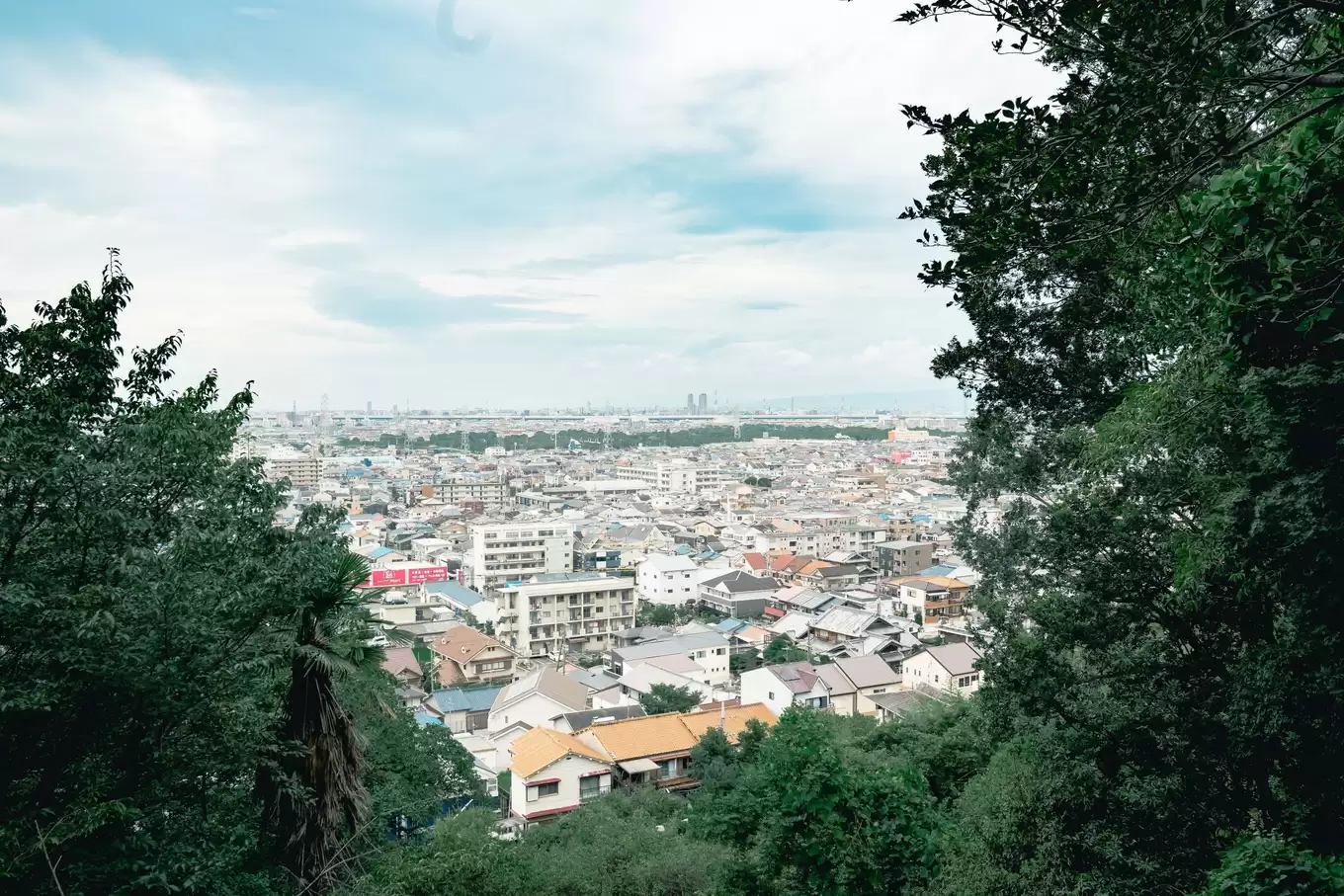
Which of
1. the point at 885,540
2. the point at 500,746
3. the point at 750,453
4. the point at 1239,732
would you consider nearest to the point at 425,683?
the point at 500,746

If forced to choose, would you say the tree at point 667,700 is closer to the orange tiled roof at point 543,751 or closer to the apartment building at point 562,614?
the orange tiled roof at point 543,751

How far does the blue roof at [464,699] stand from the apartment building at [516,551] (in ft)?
46.9

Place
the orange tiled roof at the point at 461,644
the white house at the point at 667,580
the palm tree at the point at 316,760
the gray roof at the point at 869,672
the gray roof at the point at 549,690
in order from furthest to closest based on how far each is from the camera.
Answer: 1. the white house at the point at 667,580
2. the orange tiled roof at the point at 461,644
3. the gray roof at the point at 869,672
4. the gray roof at the point at 549,690
5. the palm tree at the point at 316,760

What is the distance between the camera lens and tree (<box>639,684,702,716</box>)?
54.7 feet

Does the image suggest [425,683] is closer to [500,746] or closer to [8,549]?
[500,746]

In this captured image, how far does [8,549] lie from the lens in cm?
348

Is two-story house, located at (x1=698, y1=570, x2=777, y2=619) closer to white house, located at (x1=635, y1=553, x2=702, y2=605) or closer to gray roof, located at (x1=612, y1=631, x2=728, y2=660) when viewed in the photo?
white house, located at (x1=635, y1=553, x2=702, y2=605)

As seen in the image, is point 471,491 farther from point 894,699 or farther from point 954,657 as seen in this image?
point 894,699

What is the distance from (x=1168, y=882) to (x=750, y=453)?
7912cm

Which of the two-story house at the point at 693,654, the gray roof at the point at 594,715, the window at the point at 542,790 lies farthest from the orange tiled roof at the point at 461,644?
the window at the point at 542,790

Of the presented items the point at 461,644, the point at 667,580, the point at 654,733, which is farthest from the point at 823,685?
the point at 667,580

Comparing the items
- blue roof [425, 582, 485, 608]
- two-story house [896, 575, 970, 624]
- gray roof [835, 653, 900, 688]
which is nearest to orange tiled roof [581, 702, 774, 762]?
gray roof [835, 653, 900, 688]

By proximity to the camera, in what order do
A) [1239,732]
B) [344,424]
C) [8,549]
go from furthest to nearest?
1. [344,424]
2. [1239,732]
3. [8,549]

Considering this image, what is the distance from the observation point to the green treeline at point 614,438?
84.0 meters
